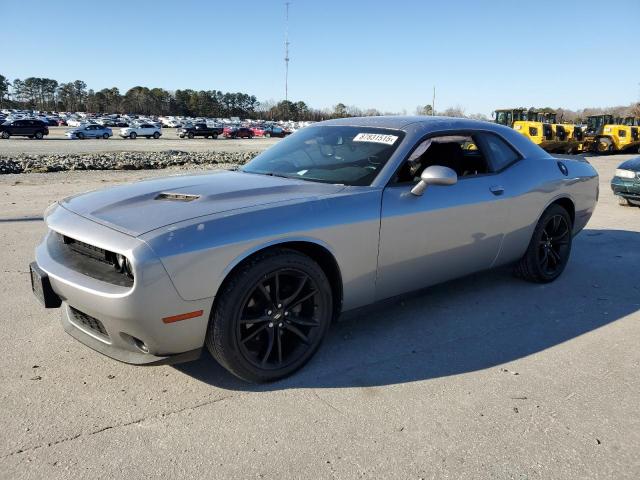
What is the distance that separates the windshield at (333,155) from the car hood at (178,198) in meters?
0.18

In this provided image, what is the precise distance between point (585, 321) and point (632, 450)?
1.73 meters

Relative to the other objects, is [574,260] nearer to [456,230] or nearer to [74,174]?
[456,230]

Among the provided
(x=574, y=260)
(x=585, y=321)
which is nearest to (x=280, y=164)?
(x=585, y=321)

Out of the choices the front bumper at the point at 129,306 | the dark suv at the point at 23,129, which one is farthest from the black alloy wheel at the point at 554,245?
the dark suv at the point at 23,129

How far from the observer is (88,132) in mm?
42312

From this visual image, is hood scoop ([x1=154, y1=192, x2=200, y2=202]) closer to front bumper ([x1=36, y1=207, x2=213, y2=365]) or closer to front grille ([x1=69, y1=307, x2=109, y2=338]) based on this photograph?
front bumper ([x1=36, y1=207, x2=213, y2=365])

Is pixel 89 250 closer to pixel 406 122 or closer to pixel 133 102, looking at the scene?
pixel 406 122

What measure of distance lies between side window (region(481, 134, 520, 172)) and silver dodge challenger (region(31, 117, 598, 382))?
2cm

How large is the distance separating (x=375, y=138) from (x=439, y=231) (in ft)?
2.66

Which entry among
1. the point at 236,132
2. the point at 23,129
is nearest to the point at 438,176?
the point at 23,129

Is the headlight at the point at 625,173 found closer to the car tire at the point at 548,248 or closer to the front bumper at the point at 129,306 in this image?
the car tire at the point at 548,248

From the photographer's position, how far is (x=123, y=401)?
273 cm

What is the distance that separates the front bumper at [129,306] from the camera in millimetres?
2422

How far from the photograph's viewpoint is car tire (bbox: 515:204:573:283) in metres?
4.66
